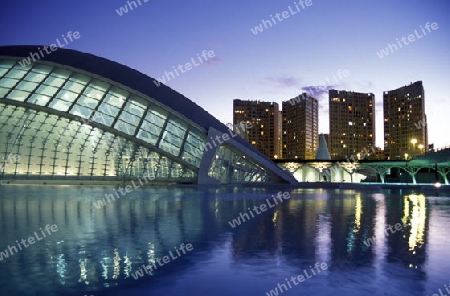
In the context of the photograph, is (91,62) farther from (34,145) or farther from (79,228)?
(79,228)

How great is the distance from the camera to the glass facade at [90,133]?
38750 mm

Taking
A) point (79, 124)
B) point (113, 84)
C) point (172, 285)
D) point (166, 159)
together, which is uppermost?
point (113, 84)

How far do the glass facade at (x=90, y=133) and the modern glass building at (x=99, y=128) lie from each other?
0.09m

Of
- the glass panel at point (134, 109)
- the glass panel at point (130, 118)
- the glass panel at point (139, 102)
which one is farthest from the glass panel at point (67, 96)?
the glass panel at point (139, 102)

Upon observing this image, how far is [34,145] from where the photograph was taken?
44.1 meters

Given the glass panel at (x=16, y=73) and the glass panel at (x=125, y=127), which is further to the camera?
the glass panel at (x=125, y=127)

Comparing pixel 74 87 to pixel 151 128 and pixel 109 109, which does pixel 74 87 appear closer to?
pixel 109 109

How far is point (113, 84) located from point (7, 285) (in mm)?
36965

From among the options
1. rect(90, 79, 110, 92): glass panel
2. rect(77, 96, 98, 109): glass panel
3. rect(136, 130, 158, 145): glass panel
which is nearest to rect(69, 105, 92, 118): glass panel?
rect(77, 96, 98, 109): glass panel

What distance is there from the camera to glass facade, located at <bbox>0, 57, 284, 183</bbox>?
127 feet

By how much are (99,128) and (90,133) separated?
5367 mm

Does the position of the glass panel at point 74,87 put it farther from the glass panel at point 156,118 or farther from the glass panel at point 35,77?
the glass panel at point 156,118

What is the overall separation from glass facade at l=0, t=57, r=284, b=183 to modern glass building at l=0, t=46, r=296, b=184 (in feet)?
0.31

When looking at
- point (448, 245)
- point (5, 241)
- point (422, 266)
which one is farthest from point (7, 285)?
point (448, 245)
